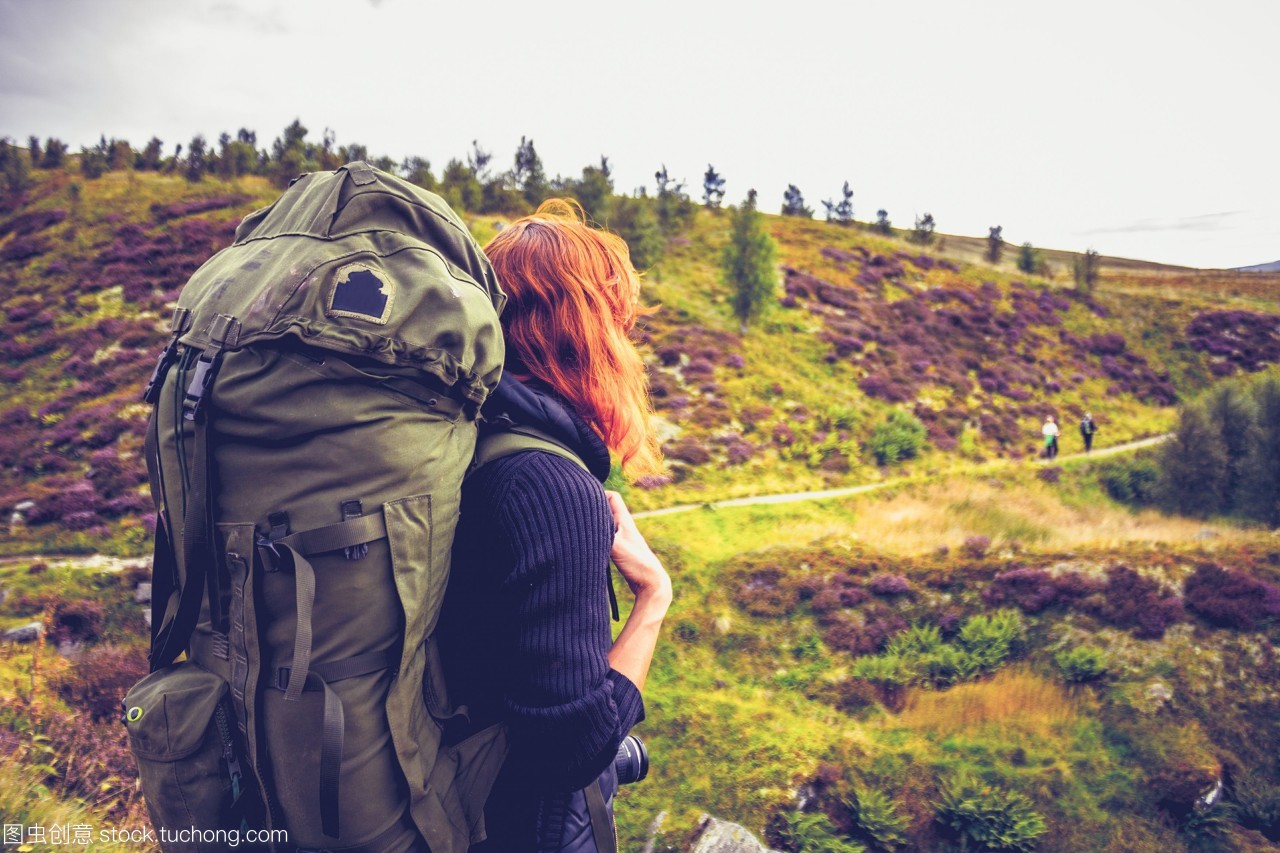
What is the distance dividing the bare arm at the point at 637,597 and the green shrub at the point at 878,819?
606 cm

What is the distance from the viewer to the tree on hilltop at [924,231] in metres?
47.2

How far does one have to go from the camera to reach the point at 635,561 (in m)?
1.96

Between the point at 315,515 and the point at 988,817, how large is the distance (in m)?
7.55

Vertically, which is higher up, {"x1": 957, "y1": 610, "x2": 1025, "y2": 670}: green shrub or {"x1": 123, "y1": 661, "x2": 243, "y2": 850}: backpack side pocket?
{"x1": 123, "y1": 661, "x2": 243, "y2": 850}: backpack side pocket

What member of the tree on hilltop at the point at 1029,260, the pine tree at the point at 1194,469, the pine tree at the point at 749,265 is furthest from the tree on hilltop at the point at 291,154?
the tree on hilltop at the point at 1029,260

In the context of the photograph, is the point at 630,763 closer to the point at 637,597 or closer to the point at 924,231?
the point at 637,597

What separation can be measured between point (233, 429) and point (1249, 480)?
24055 millimetres

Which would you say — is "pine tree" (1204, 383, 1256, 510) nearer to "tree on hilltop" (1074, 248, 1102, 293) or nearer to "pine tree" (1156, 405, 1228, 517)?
"pine tree" (1156, 405, 1228, 517)

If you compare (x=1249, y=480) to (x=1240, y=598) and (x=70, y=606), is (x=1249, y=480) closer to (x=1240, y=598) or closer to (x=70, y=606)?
(x=1240, y=598)

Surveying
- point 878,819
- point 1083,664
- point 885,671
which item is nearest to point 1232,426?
point 1083,664

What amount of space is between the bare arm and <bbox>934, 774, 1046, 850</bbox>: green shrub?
6415 mm

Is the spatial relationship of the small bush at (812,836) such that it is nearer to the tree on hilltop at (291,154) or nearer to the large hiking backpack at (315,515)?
the large hiking backpack at (315,515)

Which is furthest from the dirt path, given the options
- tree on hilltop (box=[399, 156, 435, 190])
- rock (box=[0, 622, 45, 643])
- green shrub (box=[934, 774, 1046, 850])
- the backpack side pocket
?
tree on hilltop (box=[399, 156, 435, 190])

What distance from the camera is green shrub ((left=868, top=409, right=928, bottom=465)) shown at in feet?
71.3
